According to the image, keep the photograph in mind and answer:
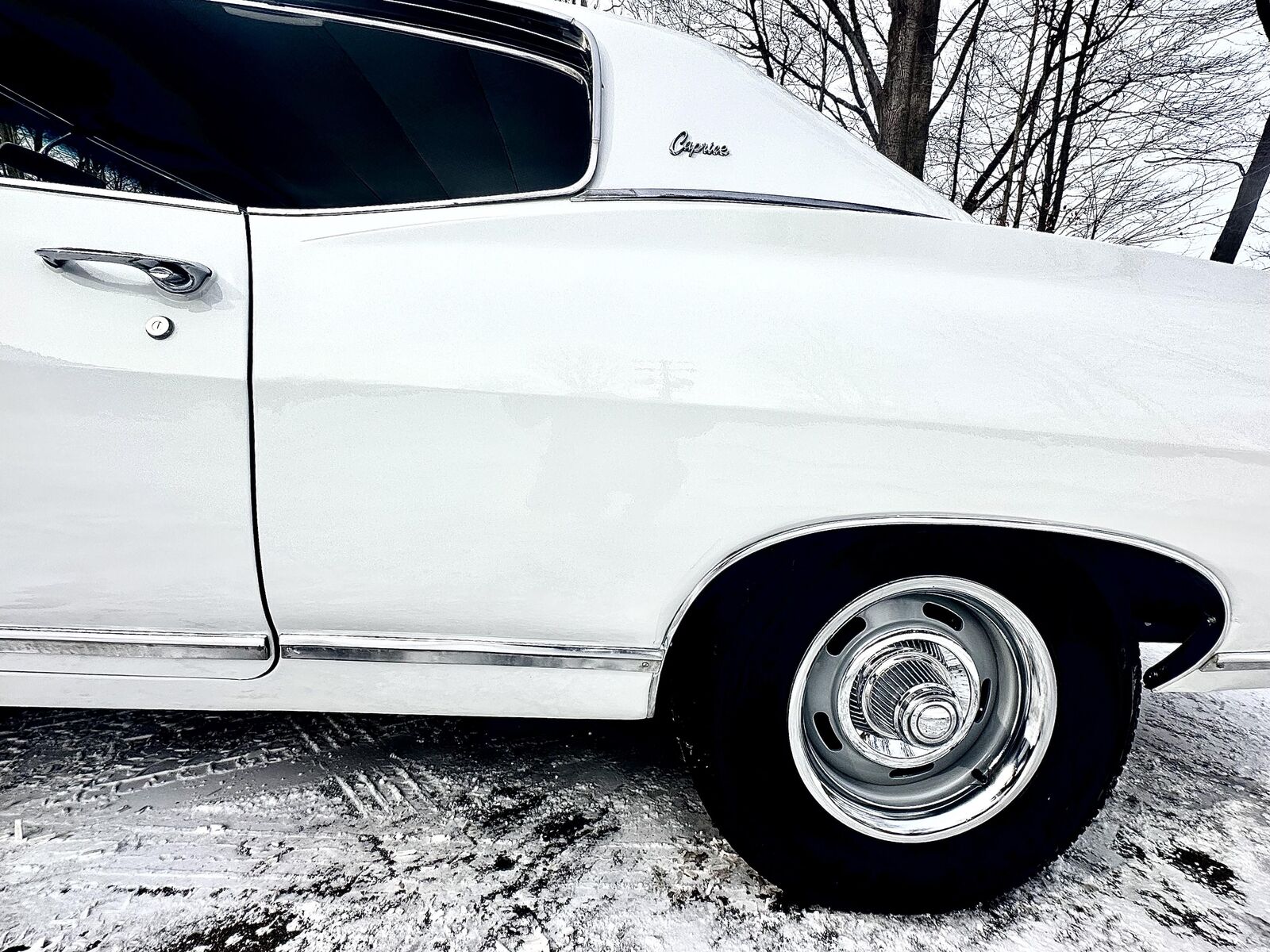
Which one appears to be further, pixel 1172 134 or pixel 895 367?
pixel 1172 134

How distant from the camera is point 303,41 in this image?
4.97 ft

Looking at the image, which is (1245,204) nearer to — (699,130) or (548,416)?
(699,130)

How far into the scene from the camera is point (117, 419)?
1.19 metres

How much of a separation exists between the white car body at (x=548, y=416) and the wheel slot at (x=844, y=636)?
0.92 feet

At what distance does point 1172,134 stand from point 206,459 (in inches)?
472

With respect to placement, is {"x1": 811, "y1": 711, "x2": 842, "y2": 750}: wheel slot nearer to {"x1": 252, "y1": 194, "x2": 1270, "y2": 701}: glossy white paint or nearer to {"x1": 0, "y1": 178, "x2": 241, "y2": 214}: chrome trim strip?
{"x1": 252, "y1": 194, "x2": 1270, "y2": 701}: glossy white paint

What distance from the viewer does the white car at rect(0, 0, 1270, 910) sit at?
1208mm

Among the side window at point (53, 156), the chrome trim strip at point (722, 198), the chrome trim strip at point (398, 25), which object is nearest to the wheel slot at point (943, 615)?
the chrome trim strip at point (722, 198)

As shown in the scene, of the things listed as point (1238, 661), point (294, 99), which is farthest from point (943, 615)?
point (294, 99)

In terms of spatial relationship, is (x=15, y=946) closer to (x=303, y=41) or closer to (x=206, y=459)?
(x=206, y=459)

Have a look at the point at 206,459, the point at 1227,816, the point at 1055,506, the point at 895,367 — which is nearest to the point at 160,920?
the point at 206,459

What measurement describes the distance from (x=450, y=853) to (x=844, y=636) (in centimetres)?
97

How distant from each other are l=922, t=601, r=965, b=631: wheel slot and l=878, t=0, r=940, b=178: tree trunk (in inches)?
262

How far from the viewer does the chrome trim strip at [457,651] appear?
130cm
